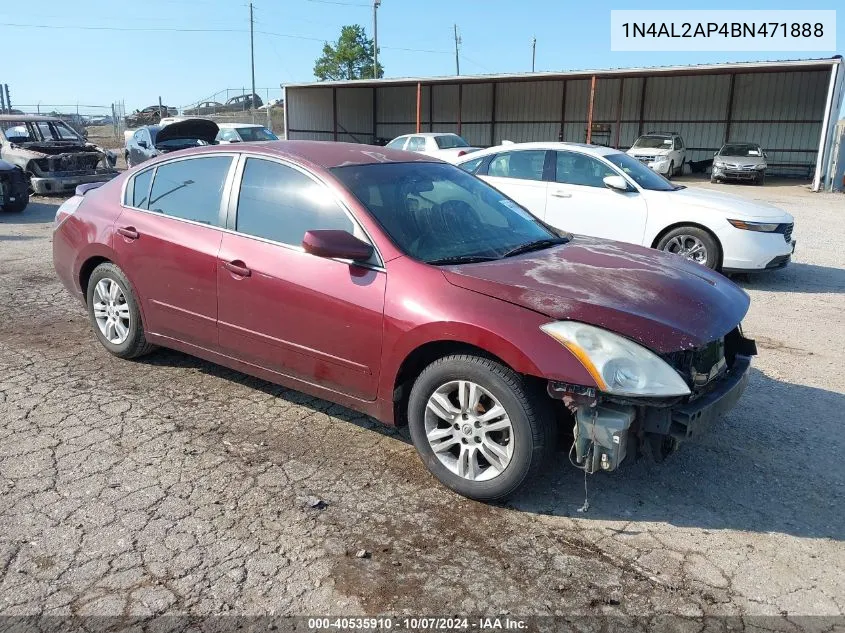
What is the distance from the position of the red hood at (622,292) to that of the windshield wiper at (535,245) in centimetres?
9

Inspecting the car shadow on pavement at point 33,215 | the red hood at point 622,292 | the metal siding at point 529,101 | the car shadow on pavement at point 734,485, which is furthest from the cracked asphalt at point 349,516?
the metal siding at point 529,101

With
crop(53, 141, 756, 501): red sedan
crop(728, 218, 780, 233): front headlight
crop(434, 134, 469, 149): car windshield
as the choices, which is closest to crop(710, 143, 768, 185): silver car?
crop(434, 134, 469, 149): car windshield

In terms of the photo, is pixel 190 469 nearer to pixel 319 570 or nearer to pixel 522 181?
pixel 319 570

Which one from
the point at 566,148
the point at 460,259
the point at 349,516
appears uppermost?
the point at 566,148

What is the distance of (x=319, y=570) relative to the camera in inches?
111

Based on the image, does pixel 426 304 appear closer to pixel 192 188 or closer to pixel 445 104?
pixel 192 188

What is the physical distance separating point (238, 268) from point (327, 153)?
89cm

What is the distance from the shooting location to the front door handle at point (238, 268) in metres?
4.00

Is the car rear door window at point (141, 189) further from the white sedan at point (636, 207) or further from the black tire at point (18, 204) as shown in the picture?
the black tire at point (18, 204)

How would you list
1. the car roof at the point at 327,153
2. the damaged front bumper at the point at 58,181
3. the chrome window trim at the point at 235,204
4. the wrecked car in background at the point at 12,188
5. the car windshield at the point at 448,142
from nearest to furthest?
the chrome window trim at the point at 235,204 → the car roof at the point at 327,153 → the wrecked car in background at the point at 12,188 → the damaged front bumper at the point at 58,181 → the car windshield at the point at 448,142

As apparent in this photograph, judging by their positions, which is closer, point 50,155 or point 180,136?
point 50,155

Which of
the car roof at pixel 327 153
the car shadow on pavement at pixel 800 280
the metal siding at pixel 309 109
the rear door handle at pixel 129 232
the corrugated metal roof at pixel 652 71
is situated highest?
the corrugated metal roof at pixel 652 71

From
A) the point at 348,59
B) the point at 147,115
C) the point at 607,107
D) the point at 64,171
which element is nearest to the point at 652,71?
the point at 607,107

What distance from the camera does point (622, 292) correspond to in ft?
11.0
